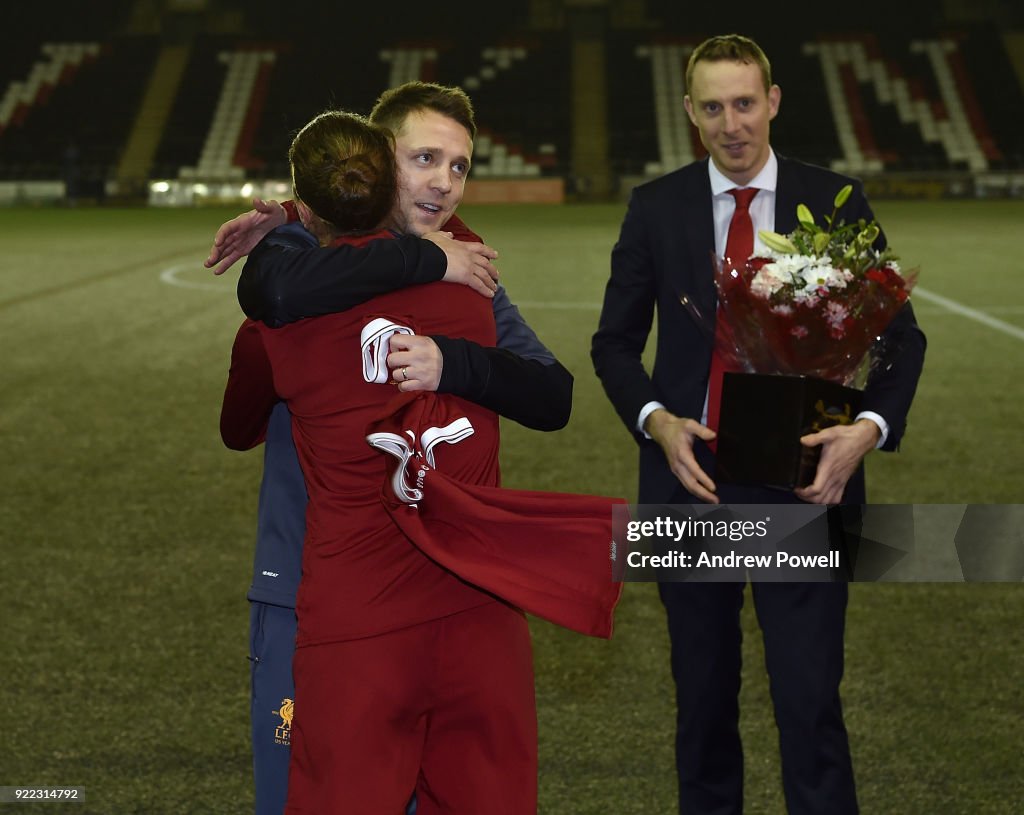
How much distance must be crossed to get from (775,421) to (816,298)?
9.8 inches

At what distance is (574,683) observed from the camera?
164 inches

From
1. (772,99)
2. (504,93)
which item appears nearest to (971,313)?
(772,99)

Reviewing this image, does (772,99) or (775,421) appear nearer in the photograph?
(775,421)

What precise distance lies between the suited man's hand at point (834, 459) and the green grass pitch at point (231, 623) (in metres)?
1.14

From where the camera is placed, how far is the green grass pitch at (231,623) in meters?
3.57

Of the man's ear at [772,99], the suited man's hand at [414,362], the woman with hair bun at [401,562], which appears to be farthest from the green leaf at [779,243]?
the suited man's hand at [414,362]

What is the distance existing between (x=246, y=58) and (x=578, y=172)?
14136 millimetres

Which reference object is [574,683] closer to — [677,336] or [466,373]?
[677,336]

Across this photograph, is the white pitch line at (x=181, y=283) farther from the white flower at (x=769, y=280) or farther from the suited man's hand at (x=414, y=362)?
the suited man's hand at (x=414, y=362)

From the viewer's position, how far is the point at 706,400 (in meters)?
2.96

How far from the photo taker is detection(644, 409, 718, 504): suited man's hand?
2.76 metres

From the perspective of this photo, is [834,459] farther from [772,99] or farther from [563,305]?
[563,305]

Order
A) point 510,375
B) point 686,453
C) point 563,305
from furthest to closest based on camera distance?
point 563,305 < point 686,453 < point 510,375

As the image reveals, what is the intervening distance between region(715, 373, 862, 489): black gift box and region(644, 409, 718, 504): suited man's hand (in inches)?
3.0
